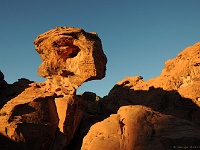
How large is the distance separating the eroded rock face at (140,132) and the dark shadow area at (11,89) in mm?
11624

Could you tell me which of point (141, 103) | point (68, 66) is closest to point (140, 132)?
point (68, 66)

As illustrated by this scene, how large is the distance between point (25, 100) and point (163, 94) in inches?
372

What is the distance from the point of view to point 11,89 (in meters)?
20.5

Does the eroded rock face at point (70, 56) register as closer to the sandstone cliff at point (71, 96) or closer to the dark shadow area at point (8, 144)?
the sandstone cliff at point (71, 96)

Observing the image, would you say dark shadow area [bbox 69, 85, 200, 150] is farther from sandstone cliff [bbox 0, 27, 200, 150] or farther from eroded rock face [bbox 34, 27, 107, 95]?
eroded rock face [bbox 34, 27, 107, 95]

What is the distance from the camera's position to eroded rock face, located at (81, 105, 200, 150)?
7.88m

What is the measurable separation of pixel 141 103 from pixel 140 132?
12.2 m

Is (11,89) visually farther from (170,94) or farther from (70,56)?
(170,94)

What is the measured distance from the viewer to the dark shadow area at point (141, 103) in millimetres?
17031

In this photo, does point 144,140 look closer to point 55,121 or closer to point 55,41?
point 55,121

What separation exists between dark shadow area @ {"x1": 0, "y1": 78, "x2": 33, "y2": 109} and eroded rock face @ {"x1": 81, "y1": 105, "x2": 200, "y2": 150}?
1162cm

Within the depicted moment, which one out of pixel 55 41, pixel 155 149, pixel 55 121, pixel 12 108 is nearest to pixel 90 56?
pixel 55 41

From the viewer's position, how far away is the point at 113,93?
23469 mm

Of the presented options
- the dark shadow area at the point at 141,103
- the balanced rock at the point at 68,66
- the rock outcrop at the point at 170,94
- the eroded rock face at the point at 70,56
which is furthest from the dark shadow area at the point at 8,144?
the eroded rock face at the point at 70,56
